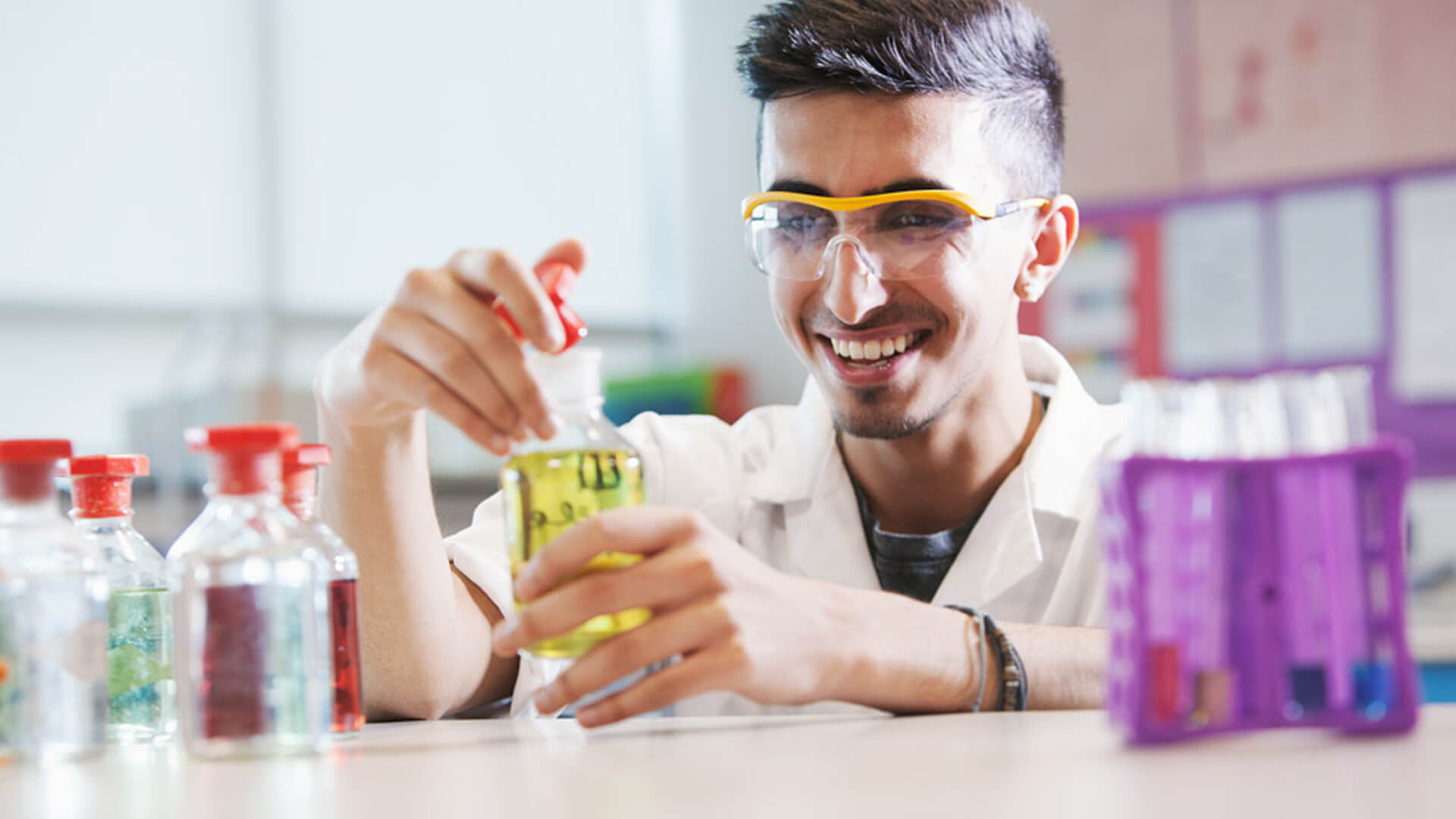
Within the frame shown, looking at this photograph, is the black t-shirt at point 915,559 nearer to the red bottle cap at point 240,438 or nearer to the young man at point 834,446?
the young man at point 834,446

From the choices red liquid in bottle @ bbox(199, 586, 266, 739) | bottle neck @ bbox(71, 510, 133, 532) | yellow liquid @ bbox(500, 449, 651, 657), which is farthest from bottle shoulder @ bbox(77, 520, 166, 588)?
yellow liquid @ bbox(500, 449, 651, 657)

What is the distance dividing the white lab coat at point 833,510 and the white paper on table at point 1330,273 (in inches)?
75.7

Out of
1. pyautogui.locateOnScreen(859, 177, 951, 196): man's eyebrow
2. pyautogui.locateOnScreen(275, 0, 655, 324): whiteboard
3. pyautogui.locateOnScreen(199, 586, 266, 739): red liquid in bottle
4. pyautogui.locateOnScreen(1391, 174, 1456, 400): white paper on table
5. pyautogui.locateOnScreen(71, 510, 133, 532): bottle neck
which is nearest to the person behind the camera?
pyautogui.locateOnScreen(199, 586, 266, 739): red liquid in bottle

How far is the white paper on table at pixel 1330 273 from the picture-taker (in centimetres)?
361

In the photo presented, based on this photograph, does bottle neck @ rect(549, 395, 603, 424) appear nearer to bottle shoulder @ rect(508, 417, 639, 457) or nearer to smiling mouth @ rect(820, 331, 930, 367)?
bottle shoulder @ rect(508, 417, 639, 457)

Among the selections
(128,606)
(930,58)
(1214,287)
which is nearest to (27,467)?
(128,606)

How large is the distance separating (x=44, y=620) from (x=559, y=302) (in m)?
0.46

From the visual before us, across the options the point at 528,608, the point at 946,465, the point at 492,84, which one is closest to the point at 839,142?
the point at 946,465

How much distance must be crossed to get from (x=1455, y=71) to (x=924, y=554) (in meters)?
2.51

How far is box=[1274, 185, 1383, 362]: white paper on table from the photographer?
11.8 ft

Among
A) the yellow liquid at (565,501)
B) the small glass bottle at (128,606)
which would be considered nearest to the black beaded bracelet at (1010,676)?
the yellow liquid at (565,501)

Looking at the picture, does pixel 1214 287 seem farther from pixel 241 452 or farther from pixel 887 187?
pixel 241 452

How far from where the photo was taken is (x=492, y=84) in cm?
498

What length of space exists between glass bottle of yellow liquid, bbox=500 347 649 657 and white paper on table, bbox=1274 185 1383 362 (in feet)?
10.0
